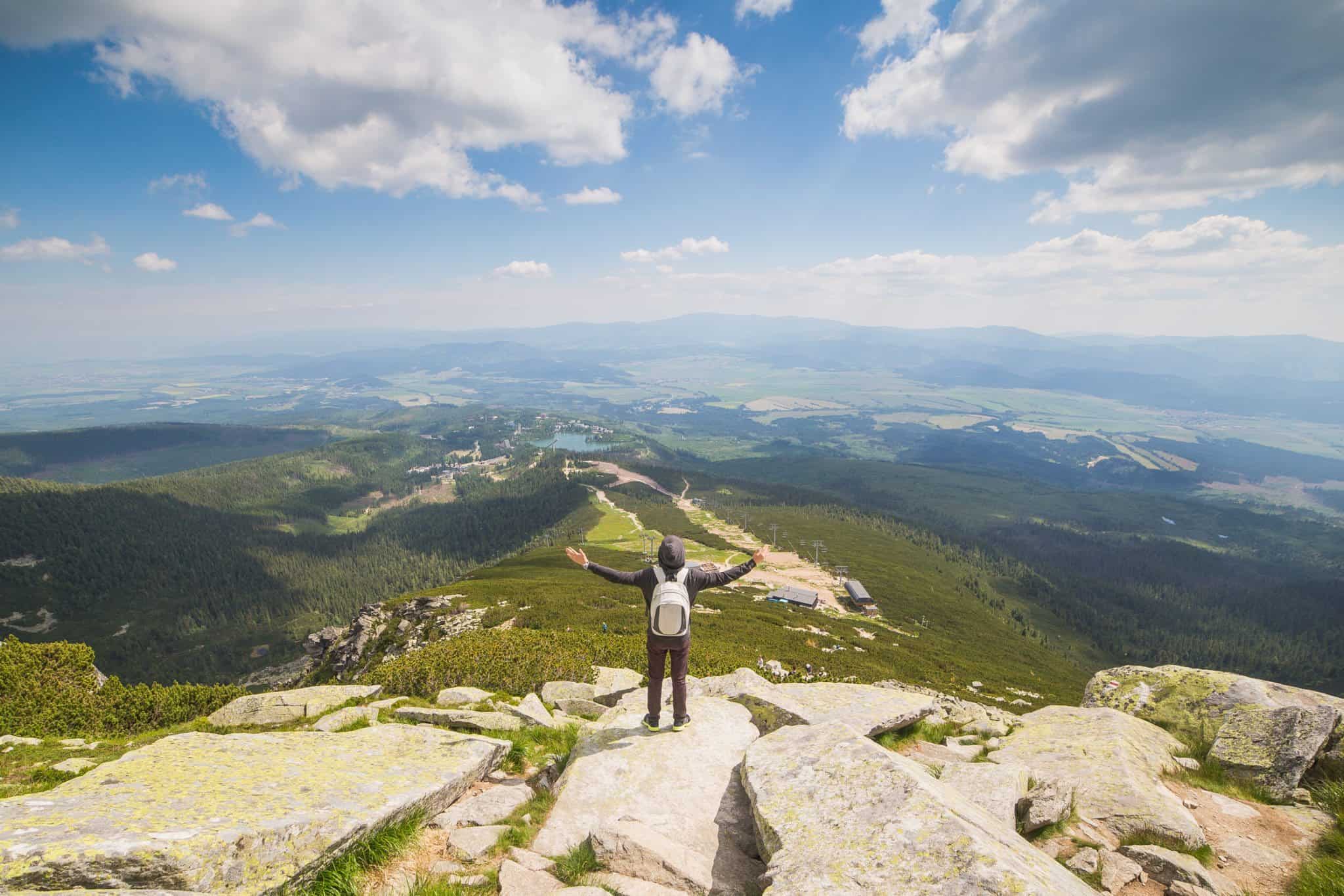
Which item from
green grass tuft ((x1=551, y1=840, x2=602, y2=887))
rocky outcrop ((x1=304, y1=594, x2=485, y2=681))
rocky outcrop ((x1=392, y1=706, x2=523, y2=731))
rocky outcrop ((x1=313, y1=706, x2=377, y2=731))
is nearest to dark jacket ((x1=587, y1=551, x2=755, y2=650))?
green grass tuft ((x1=551, y1=840, x2=602, y2=887))

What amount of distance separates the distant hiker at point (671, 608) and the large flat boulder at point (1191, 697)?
14.0 metres

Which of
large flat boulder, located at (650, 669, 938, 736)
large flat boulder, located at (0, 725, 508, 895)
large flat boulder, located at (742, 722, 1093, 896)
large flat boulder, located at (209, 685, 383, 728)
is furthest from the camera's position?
large flat boulder, located at (209, 685, 383, 728)

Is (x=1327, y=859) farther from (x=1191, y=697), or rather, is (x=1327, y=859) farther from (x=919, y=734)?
(x=1191, y=697)

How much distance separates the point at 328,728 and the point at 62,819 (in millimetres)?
10189

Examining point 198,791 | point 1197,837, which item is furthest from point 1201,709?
point 198,791

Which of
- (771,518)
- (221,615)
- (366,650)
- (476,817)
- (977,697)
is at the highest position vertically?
(476,817)

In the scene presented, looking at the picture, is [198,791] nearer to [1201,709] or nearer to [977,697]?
[1201,709]

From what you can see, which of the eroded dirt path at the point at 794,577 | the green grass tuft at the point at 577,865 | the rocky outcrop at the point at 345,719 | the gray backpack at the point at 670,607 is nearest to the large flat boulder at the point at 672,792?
the green grass tuft at the point at 577,865

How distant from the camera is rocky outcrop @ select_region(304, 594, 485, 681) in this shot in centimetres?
6278

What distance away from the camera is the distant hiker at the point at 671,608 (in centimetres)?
1145

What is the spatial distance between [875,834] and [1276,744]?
39.0 ft

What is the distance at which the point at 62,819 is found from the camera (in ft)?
20.5

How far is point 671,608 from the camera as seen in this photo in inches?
449

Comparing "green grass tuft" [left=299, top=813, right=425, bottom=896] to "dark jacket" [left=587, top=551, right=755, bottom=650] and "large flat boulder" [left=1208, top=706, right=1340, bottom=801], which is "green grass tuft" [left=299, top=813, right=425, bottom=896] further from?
"large flat boulder" [left=1208, top=706, right=1340, bottom=801]
